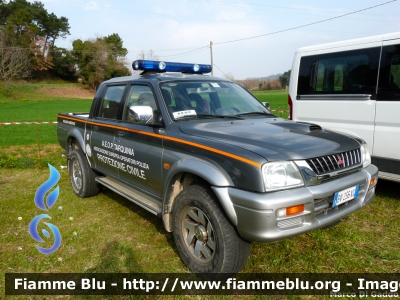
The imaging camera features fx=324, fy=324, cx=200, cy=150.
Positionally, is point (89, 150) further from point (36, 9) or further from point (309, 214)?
point (36, 9)

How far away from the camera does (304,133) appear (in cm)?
299

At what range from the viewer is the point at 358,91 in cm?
473

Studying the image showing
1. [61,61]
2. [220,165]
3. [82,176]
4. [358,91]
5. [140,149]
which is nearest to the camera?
[220,165]

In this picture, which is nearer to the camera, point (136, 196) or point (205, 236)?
point (205, 236)

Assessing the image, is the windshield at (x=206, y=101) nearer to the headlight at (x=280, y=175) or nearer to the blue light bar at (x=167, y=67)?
the blue light bar at (x=167, y=67)

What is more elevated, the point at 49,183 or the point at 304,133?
the point at 304,133

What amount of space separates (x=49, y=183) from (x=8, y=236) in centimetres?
87

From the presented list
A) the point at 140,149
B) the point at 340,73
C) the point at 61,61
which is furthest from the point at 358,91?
the point at 61,61

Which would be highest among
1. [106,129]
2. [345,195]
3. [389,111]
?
[389,111]

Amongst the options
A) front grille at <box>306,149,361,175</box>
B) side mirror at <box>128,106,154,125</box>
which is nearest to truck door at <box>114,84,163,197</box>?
side mirror at <box>128,106,154,125</box>

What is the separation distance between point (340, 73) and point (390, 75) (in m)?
0.80

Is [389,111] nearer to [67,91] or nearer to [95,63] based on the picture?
[67,91]

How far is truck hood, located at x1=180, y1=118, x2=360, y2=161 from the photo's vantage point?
2.52 m

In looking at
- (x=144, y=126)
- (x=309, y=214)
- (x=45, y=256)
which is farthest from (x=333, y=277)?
(x=45, y=256)
